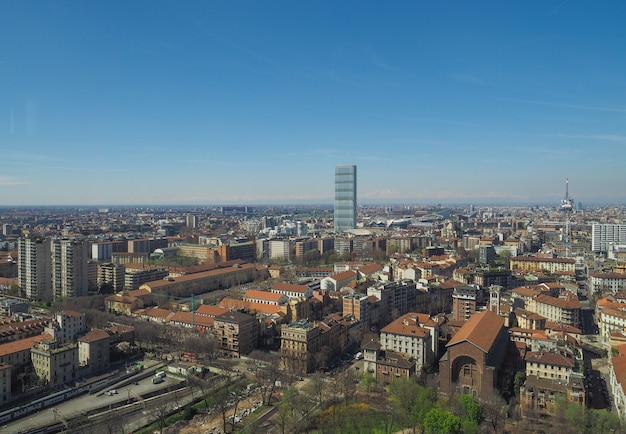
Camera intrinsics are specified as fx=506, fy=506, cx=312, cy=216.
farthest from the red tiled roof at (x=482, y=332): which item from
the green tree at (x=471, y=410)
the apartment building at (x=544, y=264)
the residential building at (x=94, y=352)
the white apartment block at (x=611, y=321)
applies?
the apartment building at (x=544, y=264)

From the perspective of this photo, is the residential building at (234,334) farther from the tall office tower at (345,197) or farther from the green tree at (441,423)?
the tall office tower at (345,197)

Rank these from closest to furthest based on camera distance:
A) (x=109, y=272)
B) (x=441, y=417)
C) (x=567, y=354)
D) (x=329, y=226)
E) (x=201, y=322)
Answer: (x=441, y=417), (x=567, y=354), (x=201, y=322), (x=109, y=272), (x=329, y=226)

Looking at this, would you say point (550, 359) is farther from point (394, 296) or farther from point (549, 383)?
point (394, 296)

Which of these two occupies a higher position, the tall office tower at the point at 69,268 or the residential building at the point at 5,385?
the tall office tower at the point at 69,268

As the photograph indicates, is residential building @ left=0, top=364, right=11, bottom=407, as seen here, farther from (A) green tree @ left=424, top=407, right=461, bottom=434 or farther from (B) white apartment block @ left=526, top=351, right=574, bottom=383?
(B) white apartment block @ left=526, top=351, right=574, bottom=383

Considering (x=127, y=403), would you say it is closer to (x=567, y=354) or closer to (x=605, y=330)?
(x=567, y=354)

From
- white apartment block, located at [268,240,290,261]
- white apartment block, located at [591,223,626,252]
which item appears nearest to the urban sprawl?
white apartment block, located at [268,240,290,261]

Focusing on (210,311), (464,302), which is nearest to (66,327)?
(210,311)

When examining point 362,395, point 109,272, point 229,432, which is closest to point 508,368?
point 362,395
